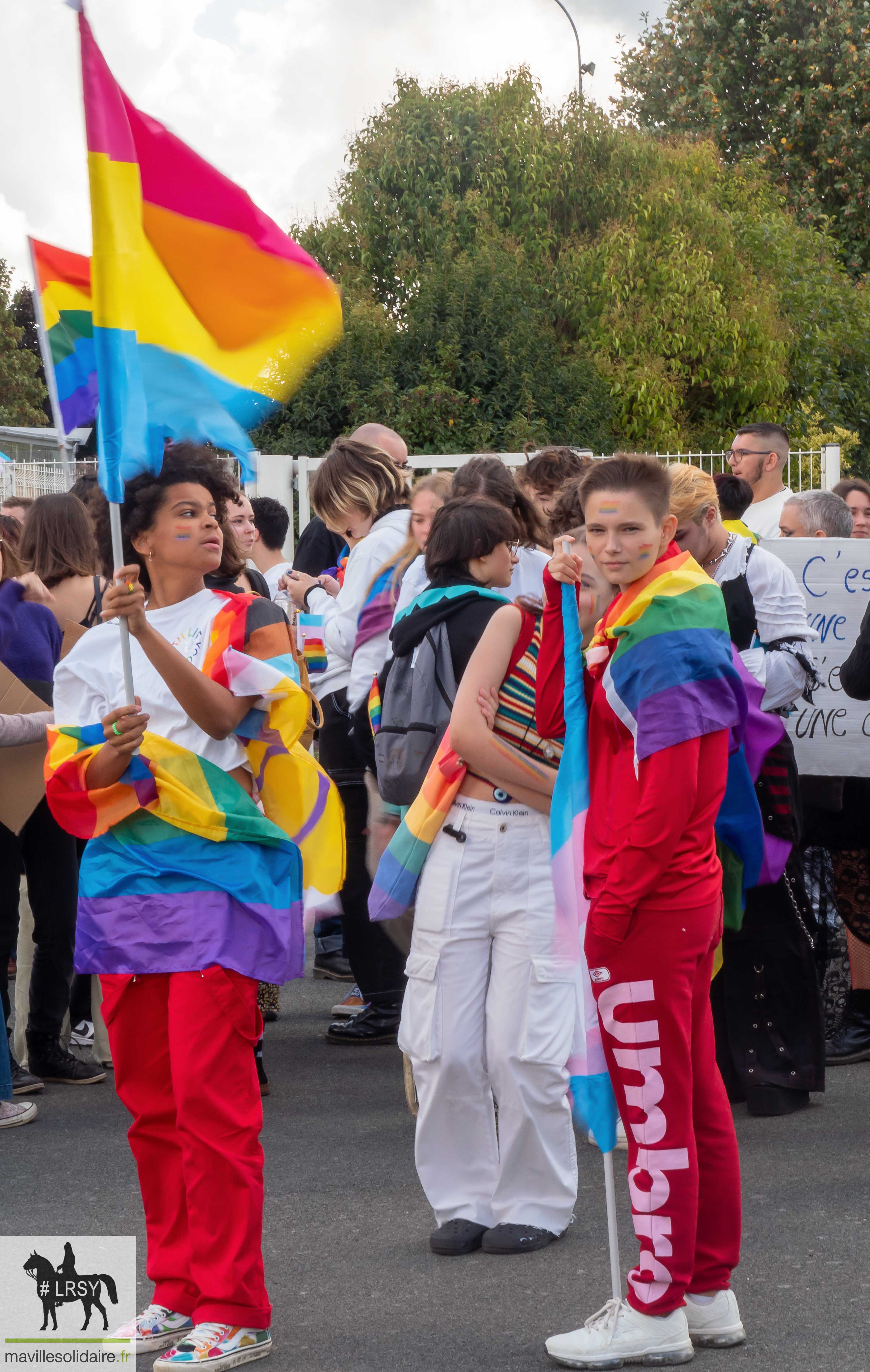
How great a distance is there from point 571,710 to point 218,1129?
1.19 meters

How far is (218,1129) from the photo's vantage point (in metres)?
3.09

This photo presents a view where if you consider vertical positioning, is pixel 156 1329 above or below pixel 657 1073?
below

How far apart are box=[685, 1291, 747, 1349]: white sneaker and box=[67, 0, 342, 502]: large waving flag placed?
2106 millimetres

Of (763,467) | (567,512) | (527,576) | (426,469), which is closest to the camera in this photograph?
(567,512)

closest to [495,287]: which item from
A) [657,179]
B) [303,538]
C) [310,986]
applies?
[657,179]

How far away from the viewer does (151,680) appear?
330 cm

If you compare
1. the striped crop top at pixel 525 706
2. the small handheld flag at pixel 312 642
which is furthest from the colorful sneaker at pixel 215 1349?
the small handheld flag at pixel 312 642

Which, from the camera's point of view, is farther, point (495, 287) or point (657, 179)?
point (657, 179)

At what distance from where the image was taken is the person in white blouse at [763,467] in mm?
7031

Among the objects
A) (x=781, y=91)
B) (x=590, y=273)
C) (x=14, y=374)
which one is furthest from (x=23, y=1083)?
(x=14, y=374)

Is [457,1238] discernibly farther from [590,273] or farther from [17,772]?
[590,273]

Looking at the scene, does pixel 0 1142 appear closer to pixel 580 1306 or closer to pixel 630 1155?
pixel 580 1306

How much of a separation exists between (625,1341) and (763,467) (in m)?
4.81

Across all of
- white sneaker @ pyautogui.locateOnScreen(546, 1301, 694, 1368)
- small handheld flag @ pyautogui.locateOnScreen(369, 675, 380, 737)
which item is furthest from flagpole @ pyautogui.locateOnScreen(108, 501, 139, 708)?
small handheld flag @ pyautogui.locateOnScreen(369, 675, 380, 737)
